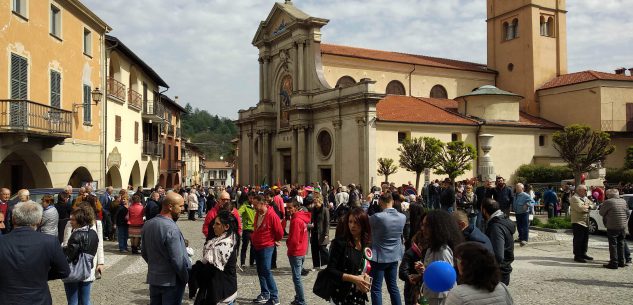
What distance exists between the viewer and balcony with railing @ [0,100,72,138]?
1505 centimetres

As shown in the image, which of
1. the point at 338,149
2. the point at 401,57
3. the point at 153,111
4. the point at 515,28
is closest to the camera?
the point at 153,111

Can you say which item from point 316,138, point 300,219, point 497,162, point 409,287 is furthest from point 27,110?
point 497,162

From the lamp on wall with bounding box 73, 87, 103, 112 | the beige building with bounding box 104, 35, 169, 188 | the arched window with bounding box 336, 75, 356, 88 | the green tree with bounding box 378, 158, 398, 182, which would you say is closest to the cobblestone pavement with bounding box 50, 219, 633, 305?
the lamp on wall with bounding box 73, 87, 103, 112

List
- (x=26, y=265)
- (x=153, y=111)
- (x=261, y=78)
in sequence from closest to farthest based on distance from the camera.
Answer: (x=26, y=265) → (x=153, y=111) → (x=261, y=78)

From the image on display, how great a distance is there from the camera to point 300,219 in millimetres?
8852

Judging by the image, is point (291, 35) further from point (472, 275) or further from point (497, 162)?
point (472, 275)

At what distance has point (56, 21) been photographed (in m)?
18.8

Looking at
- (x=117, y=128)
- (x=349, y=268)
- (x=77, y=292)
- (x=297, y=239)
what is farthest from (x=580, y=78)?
(x=77, y=292)

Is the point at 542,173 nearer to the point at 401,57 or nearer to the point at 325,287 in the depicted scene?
the point at 401,57

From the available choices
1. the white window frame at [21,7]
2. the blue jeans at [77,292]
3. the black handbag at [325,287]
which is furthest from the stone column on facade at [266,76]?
the black handbag at [325,287]

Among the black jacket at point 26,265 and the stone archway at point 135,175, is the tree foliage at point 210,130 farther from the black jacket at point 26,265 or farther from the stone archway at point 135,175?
the black jacket at point 26,265

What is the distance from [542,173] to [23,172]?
30295 mm

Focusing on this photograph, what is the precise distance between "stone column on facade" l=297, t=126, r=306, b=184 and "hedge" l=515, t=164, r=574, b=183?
14.6 metres

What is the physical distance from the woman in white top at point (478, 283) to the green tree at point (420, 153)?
24.9 m
